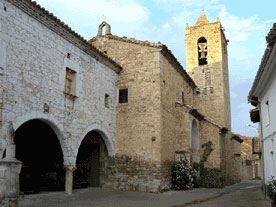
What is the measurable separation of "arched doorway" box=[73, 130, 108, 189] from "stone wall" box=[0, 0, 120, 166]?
0.74 metres

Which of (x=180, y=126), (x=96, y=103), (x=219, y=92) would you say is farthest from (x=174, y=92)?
(x=219, y=92)

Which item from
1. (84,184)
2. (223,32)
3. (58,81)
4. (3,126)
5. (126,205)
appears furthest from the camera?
(223,32)

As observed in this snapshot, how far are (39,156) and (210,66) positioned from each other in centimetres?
1459

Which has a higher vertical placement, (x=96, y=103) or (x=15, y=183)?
(x=96, y=103)

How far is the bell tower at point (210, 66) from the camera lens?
22000 millimetres

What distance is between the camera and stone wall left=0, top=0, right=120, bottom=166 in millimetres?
8641

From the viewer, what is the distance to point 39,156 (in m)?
14.3

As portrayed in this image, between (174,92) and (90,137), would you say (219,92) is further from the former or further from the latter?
(90,137)

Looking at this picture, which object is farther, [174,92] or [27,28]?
[174,92]

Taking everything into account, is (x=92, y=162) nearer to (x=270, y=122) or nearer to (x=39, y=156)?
(x=39, y=156)

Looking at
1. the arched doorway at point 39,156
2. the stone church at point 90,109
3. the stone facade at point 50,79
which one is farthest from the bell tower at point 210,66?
the arched doorway at point 39,156

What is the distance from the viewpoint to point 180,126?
16172 mm

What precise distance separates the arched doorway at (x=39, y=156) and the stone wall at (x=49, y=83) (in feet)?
7.16

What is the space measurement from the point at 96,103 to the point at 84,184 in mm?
4256
